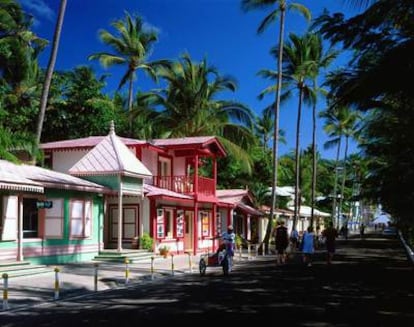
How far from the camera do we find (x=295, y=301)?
12711mm

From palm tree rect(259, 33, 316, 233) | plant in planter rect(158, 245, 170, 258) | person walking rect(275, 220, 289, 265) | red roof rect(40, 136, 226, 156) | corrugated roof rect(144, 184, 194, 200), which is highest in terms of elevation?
palm tree rect(259, 33, 316, 233)

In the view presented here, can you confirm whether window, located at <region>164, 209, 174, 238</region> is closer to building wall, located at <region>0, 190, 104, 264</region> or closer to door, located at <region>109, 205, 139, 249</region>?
door, located at <region>109, 205, 139, 249</region>

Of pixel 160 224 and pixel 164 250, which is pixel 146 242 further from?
pixel 160 224

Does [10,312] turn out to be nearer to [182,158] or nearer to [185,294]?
[185,294]

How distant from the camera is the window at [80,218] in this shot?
2384 cm

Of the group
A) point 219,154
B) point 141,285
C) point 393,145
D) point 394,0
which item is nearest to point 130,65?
point 219,154

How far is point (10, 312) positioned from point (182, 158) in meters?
23.8

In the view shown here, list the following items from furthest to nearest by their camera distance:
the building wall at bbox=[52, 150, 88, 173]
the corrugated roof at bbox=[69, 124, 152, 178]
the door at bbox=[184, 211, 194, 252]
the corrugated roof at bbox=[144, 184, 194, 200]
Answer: the door at bbox=[184, 211, 194, 252] → the building wall at bbox=[52, 150, 88, 173] → the corrugated roof at bbox=[144, 184, 194, 200] → the corrugated roof at bbox=[69, 124, 152, 178]

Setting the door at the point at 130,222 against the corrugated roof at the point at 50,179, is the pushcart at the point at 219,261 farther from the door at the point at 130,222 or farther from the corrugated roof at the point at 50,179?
the door at the point at 130,222

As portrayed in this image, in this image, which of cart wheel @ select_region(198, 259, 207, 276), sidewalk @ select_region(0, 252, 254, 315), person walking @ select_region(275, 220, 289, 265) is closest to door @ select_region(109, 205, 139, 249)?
sidewalk @ select_region(0, 252, 254, 315)

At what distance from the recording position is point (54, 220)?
23.1m

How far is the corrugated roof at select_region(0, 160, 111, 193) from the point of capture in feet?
70.4

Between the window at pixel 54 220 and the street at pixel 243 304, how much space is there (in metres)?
6.38

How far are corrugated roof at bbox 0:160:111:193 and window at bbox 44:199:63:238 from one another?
857 mm
